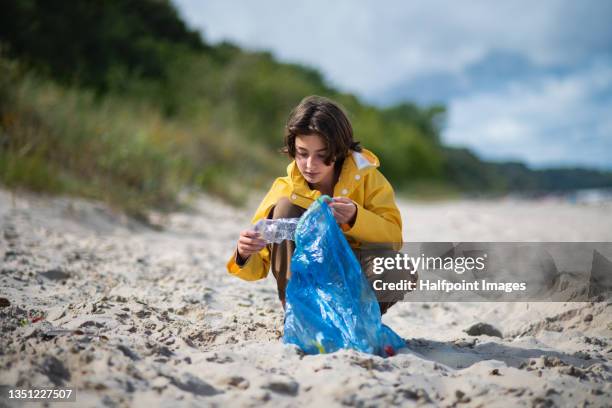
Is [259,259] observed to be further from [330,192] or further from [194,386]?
[194,386]

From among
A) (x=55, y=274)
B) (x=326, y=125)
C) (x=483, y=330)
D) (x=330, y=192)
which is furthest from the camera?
(x=55, y=274)

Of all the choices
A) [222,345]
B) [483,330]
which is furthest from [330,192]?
[483,330]

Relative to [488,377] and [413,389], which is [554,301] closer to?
[488,377]

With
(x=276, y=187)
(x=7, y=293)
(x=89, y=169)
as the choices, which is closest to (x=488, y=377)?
(x=276, y=187)

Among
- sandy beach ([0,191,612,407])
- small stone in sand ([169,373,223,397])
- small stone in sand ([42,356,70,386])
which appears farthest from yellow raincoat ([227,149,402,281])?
small stone in sand ([42,356,70,386])

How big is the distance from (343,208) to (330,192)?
254mm

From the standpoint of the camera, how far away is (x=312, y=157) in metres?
1.97

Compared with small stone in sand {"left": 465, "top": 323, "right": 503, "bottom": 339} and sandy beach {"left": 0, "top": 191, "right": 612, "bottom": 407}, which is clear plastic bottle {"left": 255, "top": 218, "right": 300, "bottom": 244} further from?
small stone in sand {"left": 465, "top": 323, "right": 503, "bottom": 339}

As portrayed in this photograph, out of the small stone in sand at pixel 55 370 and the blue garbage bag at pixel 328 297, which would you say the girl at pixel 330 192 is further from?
the small stone in sand at pixel 55 370

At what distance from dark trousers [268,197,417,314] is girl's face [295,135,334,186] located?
0.15 metres

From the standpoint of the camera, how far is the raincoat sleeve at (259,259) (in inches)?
81.7

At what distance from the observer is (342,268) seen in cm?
184

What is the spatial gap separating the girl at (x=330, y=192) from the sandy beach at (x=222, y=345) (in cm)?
32

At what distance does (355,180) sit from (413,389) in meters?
0.86
